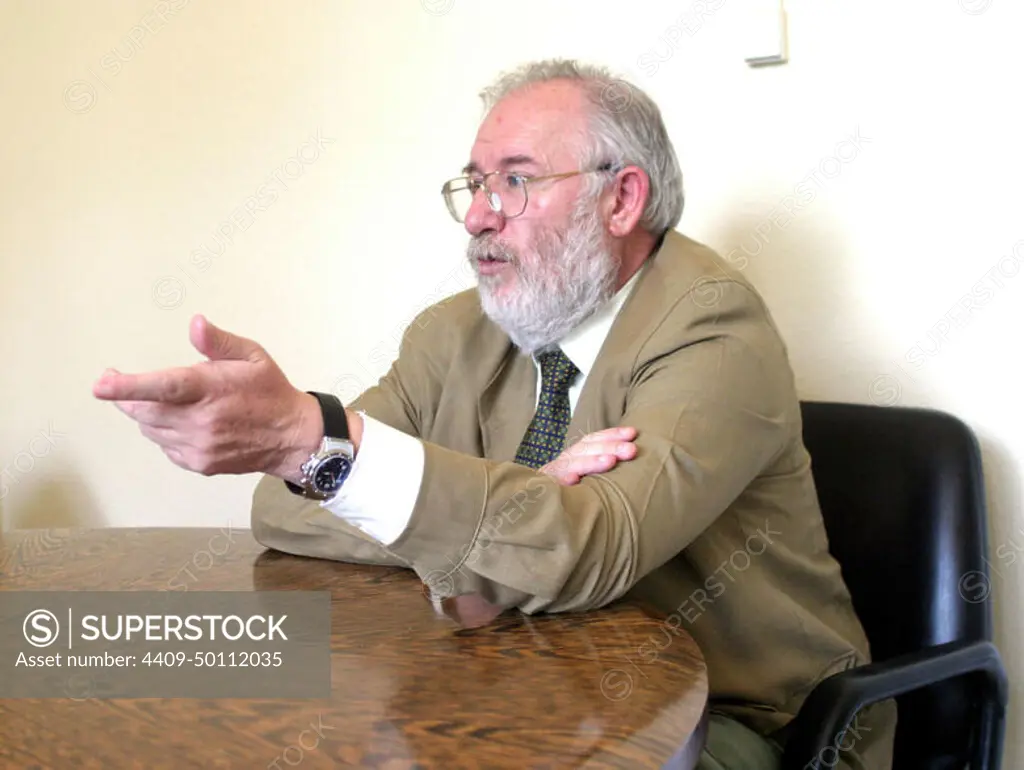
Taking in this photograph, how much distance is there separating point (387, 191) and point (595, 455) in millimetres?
1245

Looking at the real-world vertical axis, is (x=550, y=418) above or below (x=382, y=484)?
below

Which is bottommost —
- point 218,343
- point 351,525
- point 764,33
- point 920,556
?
point 920,556

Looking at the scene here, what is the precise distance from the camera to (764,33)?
163 centimetres

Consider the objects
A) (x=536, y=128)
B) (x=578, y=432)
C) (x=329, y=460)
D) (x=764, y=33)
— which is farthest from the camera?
(x=764, y=33)

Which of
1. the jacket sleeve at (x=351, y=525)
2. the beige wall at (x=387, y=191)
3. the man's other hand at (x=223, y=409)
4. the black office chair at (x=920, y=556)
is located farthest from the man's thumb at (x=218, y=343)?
the beige wall at (x=387, y=191)

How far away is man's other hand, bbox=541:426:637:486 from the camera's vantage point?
1.04 metres

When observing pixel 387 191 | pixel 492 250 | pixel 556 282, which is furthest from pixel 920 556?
pixel 387 191

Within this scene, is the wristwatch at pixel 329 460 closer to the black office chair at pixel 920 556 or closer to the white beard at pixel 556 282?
the white beard at pixel 556 282

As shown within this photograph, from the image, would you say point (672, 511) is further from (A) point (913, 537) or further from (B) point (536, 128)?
(B) point (536, 128)

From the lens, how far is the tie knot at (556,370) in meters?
1.41

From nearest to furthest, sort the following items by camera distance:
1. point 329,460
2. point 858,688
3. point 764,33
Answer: point 329,460 < point 858,688 < point 764,33

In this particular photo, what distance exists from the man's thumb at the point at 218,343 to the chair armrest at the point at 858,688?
71 centimetres

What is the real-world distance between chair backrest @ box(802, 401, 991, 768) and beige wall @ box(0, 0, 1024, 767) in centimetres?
26

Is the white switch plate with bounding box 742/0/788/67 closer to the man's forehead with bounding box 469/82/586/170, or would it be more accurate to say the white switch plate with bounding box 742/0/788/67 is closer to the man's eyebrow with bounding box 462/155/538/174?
the man's forehead with bounding box 469/82/586/170
